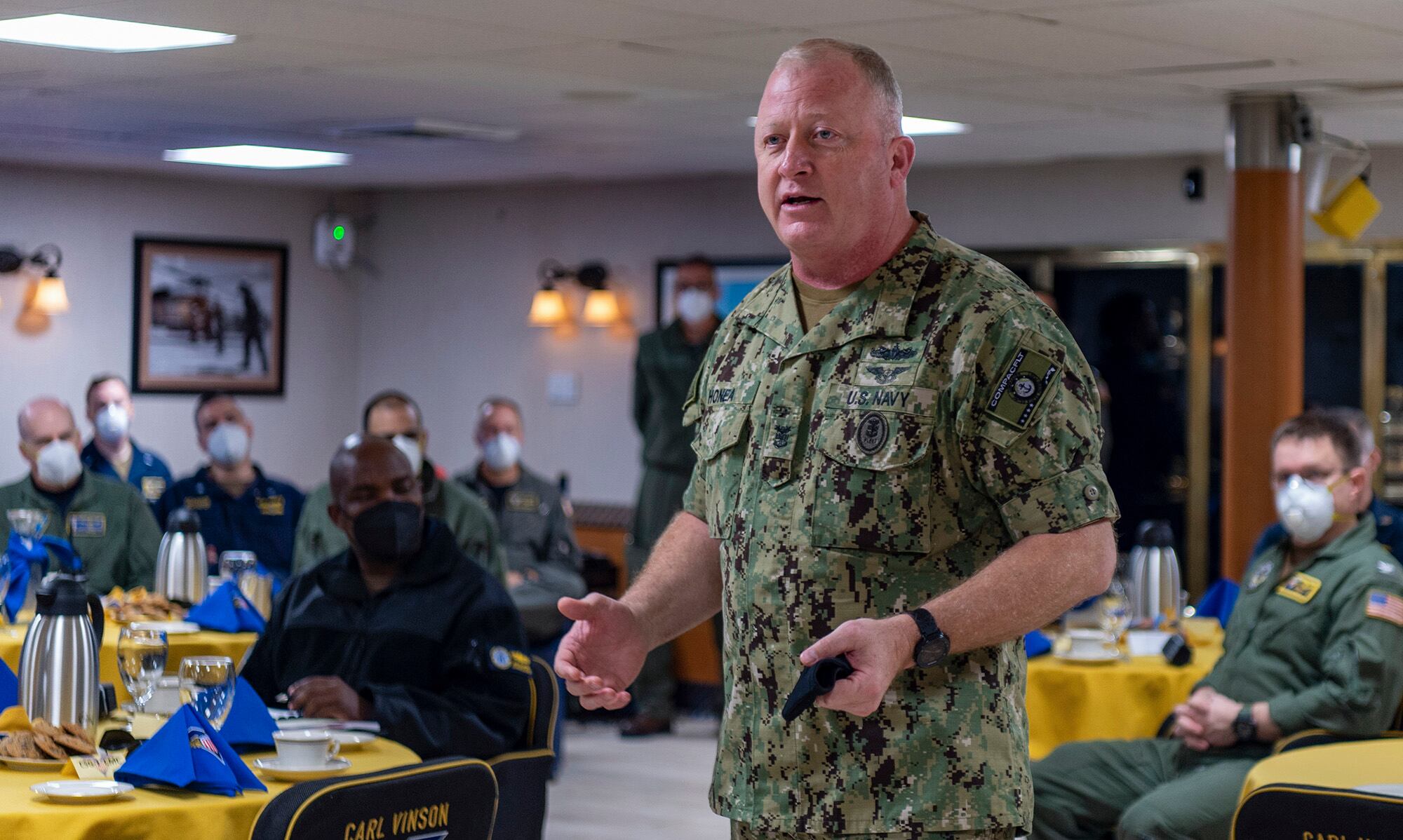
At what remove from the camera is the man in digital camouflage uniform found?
2.01m

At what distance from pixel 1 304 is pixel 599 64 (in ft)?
16.4

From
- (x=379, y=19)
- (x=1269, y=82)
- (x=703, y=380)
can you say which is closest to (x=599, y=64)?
(x=379, y=19)

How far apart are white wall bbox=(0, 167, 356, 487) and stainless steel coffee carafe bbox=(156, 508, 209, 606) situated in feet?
13.0

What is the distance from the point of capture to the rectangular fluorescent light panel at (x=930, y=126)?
25.4 feet

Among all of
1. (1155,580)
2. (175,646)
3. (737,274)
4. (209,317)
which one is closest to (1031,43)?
(1155,580)

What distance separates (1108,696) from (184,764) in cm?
292

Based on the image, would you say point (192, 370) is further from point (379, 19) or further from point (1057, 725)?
point (1057, 725)

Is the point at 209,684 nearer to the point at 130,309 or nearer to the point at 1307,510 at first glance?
the point at 1307,510

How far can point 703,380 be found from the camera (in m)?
2.40

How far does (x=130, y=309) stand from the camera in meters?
10.5

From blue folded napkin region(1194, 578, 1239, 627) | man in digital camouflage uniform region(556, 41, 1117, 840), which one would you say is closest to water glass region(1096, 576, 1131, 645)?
blue folded napkin region(1194, 578, 1239, 627)

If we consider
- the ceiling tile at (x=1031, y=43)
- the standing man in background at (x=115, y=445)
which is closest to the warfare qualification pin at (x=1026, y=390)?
the ceiling tile at (x=1031, y=43)

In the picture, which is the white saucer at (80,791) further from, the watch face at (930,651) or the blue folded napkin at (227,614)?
the blue folded napkin at (227,614)

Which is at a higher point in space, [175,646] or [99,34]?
[99,34]
